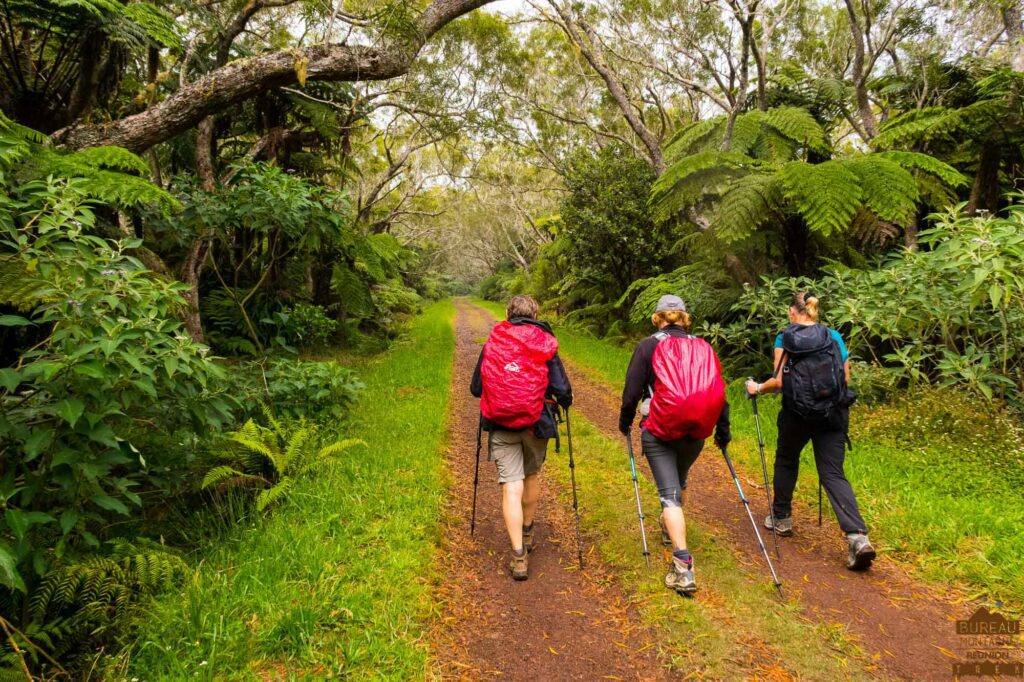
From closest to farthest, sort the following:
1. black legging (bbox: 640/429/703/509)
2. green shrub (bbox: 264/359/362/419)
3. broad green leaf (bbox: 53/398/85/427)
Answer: broad green leaf (bbox: 53/398/85/427) < black legging (bbox: 640/429/703/509) < green shrub (bbox: 264/359/362/419)

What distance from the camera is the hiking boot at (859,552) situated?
3.51 m

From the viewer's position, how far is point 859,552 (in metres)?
3.53

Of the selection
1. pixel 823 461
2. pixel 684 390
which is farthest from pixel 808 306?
pixel 684 390

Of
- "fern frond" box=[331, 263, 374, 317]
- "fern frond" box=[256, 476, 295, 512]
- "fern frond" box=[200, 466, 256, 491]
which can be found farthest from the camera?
"fern frond" box=[331, 263, 374, 317]

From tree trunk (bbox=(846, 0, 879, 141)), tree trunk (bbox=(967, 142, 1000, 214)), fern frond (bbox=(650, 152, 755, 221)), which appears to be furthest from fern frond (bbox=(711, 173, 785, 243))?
tree trunk (bbox=(967, 142, 1000, 214))

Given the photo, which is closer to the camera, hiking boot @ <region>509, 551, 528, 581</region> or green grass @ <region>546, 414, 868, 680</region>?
green grass @ <region>546, 414, 868, 680</region>

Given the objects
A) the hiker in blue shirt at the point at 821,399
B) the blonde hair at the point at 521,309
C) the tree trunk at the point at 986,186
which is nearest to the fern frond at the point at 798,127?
the tree trunk at the point at 986,186

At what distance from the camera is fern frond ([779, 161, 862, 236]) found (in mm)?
5953

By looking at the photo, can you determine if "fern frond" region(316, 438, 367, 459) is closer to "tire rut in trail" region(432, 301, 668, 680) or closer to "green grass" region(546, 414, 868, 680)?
"tire rut in trail" region(432, 301, 668, 680)

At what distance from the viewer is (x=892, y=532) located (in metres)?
4.01

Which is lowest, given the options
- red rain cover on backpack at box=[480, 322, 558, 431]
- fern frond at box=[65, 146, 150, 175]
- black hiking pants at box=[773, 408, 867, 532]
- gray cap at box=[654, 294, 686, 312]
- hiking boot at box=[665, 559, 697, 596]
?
hiking boot at box=[665, 559, 697, 596]

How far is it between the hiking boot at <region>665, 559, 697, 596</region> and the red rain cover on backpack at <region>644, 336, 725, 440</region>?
0.88 meters

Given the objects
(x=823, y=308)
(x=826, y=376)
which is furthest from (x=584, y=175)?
(x=826, y=376)

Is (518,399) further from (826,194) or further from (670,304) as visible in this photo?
(826,194)
